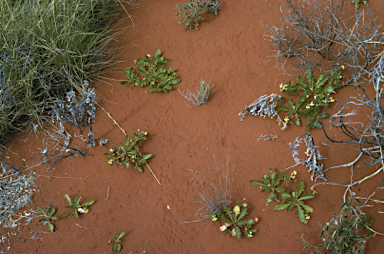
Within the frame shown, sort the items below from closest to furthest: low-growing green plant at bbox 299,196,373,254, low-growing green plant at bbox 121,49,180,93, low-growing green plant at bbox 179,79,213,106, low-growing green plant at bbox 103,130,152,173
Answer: low-growing green plant at bbox 299,196,373,254 → low-growing green plant at bbox 103,130,152,173 → low-growing green plant at bbox 179,79,213,106 → low-growing green plant at bbox 121,49,180,93

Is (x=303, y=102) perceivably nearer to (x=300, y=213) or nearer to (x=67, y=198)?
(x=300, y=213)

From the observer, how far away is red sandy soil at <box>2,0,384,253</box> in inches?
102

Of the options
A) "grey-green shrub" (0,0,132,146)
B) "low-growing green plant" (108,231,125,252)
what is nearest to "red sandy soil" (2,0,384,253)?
"low-growing green plant" (108,231,125,252)

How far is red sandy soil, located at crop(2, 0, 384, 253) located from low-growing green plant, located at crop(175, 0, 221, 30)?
0.42 feet

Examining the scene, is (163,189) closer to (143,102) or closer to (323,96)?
(143,102)

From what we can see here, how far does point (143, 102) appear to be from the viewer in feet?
11.2

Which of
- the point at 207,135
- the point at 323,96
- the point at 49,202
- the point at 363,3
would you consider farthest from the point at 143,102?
the point at 363,3

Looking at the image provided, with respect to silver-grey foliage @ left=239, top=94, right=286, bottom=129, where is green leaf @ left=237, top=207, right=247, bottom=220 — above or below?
below

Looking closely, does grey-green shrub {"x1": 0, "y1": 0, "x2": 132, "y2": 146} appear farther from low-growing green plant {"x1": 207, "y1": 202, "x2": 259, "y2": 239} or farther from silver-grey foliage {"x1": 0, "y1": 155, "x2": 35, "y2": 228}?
low-growing green plant {"x1": 207, "y1": 202, "x2": 259, "y2": 239}

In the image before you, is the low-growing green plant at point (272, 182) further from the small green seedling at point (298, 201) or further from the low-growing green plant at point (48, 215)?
the low-growing green plant at point (48, 215)

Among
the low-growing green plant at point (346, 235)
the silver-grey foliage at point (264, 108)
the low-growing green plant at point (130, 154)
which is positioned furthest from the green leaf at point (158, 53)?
the low-growing green plant at point (346, 235)

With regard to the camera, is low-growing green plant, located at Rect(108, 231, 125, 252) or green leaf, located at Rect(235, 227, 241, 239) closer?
green leaf, located at Rect(235, 227, 241, 239)

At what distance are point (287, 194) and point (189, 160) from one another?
2.91 ft

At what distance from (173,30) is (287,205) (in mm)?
2399
